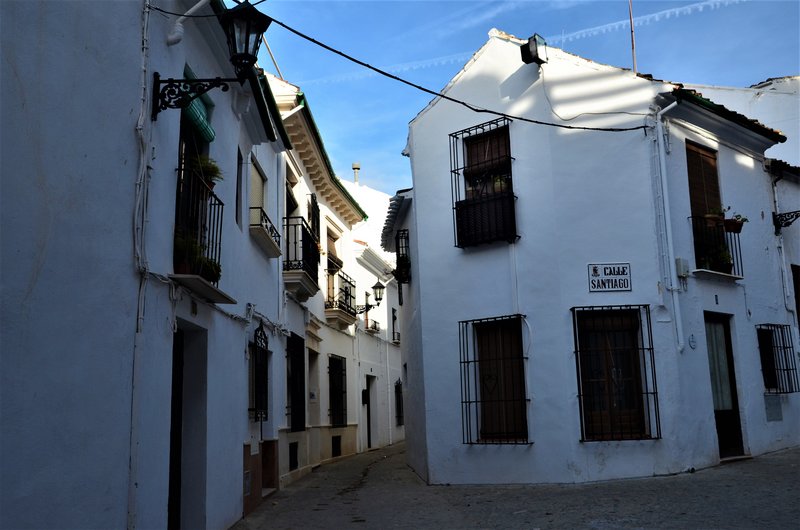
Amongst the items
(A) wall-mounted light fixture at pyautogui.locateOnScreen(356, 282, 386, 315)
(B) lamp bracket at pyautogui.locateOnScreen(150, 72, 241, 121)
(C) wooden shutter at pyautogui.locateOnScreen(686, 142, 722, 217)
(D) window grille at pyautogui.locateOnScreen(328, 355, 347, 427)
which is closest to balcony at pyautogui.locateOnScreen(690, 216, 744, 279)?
(C) wooden shutter at pyautogui.locateOnScreen(686, 142, 722, 217)

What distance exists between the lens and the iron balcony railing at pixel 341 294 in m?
17.7

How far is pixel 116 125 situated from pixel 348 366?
48.9 feet

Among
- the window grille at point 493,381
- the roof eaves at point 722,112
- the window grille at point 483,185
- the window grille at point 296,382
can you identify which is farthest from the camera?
the window grille at point 296,382

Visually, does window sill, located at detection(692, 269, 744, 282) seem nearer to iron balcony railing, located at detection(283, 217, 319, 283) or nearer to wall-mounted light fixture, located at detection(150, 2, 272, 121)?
iron balcony railing, located at detection(283, 217, 319, 283)

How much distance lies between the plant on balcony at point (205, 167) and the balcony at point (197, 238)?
13 centimetres

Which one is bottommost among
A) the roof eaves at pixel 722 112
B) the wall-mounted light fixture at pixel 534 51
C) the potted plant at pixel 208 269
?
the potted plant at pixel 208 269

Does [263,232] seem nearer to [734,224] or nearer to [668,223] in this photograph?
[668,223]

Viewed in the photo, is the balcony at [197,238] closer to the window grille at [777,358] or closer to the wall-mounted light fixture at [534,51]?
the wall-mounted light fixture at [534,51]

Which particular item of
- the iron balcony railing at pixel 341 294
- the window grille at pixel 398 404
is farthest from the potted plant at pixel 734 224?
the window grille at pixel 398 404

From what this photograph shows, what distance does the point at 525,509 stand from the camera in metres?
8.48

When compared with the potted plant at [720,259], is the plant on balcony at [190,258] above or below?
below

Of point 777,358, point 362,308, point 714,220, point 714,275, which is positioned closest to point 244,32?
point 714,275

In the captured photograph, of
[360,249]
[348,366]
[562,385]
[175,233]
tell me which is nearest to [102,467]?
[175,233]

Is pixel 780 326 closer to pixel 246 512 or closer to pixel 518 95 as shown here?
pixel 518 95
